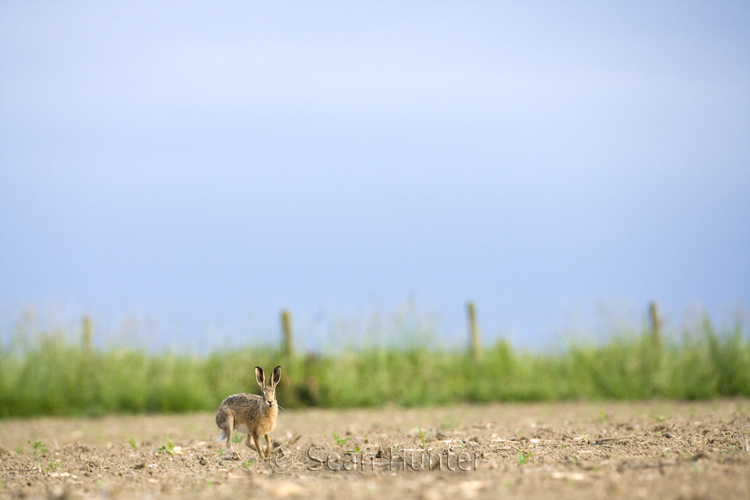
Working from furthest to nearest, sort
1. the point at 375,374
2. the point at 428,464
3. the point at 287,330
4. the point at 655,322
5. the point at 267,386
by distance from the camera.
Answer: the point at 655,322
the point at 287,330
the point at 375,374
the point at 267,386
the point at 428,464

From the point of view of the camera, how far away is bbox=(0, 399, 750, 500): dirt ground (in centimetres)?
379

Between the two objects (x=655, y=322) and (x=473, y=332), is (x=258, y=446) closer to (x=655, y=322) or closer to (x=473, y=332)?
(x=473, y=332)

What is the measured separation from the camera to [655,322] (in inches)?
572

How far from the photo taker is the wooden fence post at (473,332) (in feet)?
46.6

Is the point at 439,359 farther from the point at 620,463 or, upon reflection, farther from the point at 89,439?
the point at 620,463

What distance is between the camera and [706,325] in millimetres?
13836

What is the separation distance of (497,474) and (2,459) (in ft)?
16.1

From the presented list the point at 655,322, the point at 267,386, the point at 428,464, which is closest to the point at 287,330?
A: the point at 655,322

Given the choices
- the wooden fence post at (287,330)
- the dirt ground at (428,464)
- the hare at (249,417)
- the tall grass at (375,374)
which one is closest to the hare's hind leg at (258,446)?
the hare at (249,417)

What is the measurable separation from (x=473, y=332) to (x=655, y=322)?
3.80 metres

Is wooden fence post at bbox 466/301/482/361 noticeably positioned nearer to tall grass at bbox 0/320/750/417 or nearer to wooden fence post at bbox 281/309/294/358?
tall grass at bbox 0/320/750/417

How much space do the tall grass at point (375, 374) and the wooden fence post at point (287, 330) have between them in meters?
0.17

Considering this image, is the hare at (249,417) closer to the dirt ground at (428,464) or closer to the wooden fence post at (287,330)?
the dirt ground at (428,464)

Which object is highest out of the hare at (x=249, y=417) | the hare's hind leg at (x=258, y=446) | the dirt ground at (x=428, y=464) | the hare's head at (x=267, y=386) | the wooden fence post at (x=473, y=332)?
the wooden fence post at (x=473, y=332)
